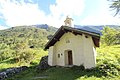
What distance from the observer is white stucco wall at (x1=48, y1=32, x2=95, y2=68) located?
82.6ft

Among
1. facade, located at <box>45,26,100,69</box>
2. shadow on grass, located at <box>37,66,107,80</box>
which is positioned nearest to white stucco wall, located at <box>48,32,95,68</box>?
facade, located at <box>45,26,100,69</box>

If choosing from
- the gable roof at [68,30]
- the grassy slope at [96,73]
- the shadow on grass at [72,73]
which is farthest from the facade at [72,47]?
the grassy slope at [96,73]

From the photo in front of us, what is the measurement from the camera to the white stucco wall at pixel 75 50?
2519cm

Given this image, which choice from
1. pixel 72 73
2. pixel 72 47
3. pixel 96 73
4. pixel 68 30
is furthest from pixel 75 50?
pixel 96 73

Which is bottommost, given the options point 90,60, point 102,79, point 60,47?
point 102,79

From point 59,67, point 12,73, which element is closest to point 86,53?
point 59,67

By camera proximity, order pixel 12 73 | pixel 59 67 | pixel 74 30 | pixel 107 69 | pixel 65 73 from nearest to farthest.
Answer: pixel 107 69 < pixel 65 73 < pixel 74 30 < pixel 59 67 < pixel 12 73

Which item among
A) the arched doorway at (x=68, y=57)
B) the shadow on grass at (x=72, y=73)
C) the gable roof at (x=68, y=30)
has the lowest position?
the shadow on grass at (x=72, y=73)

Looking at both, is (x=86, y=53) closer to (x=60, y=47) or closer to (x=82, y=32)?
(x=82, y=32)

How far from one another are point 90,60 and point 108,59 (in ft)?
7.72

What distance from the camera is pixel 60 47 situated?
2939cm

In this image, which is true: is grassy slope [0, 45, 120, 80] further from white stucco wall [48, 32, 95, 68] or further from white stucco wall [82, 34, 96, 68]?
white stucco wall [48, 32, 95, 68]

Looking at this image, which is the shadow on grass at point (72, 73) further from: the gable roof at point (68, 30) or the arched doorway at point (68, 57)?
the gable roof at point (68, 30)

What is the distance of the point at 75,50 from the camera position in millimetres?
27469
